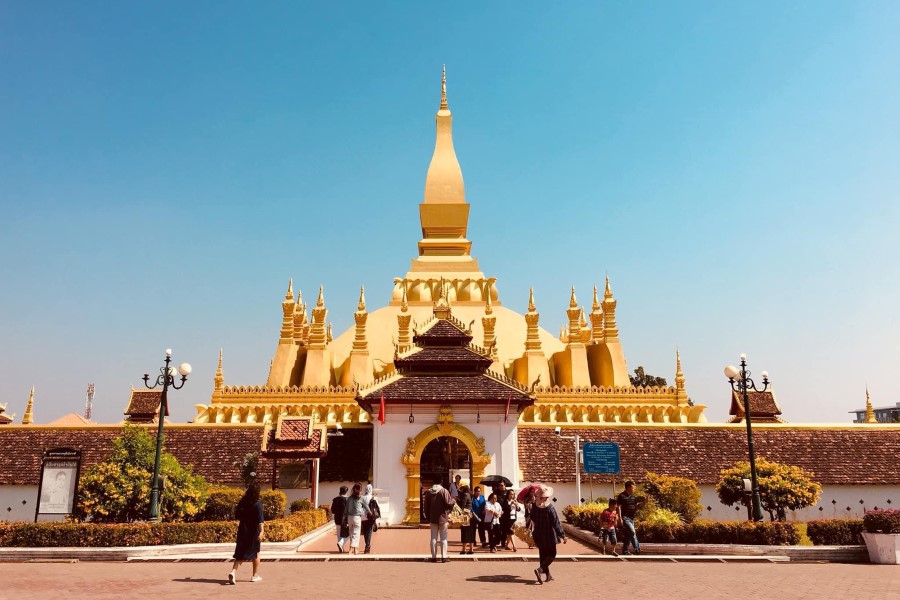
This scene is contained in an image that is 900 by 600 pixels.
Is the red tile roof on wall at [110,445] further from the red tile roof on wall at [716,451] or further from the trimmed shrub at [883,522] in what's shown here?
the trimmed shrub at [883,522]

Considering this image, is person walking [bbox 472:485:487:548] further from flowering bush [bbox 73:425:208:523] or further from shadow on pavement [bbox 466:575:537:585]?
flowering bush [bbox 73:425:208:523]

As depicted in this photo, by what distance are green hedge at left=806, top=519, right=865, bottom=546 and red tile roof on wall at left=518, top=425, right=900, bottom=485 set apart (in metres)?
8.87

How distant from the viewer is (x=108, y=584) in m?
12.8

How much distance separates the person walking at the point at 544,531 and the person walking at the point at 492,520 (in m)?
4.05

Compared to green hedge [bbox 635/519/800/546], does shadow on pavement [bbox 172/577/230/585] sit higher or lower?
lower

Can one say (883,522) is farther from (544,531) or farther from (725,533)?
(544,531)

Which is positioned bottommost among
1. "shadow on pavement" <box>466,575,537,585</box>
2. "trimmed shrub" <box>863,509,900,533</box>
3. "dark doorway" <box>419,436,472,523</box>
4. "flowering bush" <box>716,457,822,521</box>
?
"shadow on pavement" <box>466,575,537,585</box>

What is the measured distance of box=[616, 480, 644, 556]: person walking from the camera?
17062 mm

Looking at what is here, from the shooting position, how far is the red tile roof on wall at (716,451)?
26938 mm

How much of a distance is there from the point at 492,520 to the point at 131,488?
10.1m

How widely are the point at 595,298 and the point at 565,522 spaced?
1816cm

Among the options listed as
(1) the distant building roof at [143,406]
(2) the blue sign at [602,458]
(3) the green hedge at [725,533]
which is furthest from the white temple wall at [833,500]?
(1) the distant building roof at [143,406]

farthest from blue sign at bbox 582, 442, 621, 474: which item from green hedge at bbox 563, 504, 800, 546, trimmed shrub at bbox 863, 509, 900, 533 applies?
trimmed shrub at bbox 863, 509, 900, 533

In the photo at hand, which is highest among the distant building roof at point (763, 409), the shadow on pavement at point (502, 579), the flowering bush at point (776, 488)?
the distant building roof at point (763, 409)
